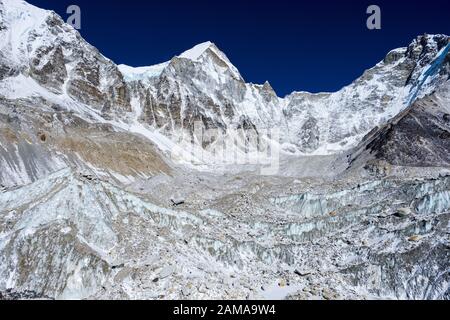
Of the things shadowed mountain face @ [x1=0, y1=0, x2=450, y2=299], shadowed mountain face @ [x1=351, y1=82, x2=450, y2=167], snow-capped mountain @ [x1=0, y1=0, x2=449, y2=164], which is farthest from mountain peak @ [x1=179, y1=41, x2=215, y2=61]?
shadowed mountain face @ [x1=351, y1=82, x2=450, y2=167]

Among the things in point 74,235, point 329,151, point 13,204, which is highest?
point 329,151

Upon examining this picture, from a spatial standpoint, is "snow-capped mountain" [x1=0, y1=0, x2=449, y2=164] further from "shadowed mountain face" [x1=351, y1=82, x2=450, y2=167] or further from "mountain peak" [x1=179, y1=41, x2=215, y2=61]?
"shadowed mountain face" [x1=351, y1=82, x2=450, y2=167]

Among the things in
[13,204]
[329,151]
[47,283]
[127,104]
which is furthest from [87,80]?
[47,283]

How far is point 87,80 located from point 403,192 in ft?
351

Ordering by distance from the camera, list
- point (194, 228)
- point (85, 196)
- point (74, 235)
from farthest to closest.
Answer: point (194, 228) → point (85, 196) → point (74, 235)

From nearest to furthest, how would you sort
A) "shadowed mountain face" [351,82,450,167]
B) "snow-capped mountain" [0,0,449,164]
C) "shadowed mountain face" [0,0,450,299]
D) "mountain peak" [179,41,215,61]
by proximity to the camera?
"shadowed mountain face" [0,0,450,299] < "shadowed mountain face" [351,82,450,167] < "snow-capped mountain" [0,0,449,164] < "mountain peak" [179,41,215,61]

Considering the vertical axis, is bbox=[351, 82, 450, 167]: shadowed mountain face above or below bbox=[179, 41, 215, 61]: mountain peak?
below

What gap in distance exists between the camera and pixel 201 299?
22.2 m

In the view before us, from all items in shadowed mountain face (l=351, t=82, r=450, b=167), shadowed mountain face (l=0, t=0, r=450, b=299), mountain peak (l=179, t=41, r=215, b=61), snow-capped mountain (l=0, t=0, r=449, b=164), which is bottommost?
shadowed mountain face (l=0, t=0, r=450, b=299)

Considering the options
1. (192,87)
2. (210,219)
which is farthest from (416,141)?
(192,87)

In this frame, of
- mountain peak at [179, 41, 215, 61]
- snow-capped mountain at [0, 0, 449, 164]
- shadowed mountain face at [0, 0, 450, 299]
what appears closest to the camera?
shadowed mountain face at [0, 0, 450, 299]

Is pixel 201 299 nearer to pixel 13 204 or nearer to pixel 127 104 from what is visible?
pixel 13 204

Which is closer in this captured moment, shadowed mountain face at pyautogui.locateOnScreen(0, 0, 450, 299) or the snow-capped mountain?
shadowed mountain face at pyautogui.locateOnScreen(0, 0, 450, 299)

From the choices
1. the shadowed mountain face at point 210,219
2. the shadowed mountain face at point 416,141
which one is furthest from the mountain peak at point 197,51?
the shadowed mountain face at point 416,141
